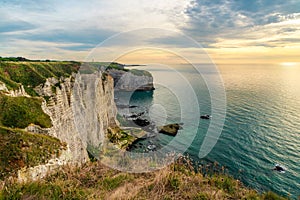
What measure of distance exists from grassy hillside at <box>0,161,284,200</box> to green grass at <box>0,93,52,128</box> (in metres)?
12.3

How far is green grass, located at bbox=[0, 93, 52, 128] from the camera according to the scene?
16.2 m

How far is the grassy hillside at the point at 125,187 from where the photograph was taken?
4.84 meters

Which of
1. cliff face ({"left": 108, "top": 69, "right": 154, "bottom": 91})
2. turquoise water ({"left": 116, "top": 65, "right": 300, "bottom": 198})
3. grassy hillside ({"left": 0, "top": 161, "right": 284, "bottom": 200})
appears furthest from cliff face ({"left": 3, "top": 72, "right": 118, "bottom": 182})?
cliff face ({"left": 108, "top": 69, "right": 154, "bottom": 91})

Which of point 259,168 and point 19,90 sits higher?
point 19,90

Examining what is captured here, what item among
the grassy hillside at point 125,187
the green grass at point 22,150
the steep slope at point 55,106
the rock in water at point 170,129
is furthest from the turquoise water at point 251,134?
the steep slope at point 55,106

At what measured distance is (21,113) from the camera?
1716 centimetres

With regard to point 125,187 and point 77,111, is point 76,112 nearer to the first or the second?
point 77,111

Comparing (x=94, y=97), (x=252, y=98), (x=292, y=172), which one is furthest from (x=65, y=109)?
(x=252, y=98)

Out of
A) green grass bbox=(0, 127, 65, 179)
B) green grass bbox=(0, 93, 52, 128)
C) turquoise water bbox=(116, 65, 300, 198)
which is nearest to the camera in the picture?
green grass bbox=(0, 127, 65, 179)

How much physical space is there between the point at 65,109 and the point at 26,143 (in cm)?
1509

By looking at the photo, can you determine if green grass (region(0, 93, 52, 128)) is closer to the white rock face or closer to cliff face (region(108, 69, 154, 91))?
the white rock face

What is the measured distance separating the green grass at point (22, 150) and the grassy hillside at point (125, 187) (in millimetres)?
4875

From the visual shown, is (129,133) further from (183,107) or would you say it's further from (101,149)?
(183,107)

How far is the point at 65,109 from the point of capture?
86.7ft
